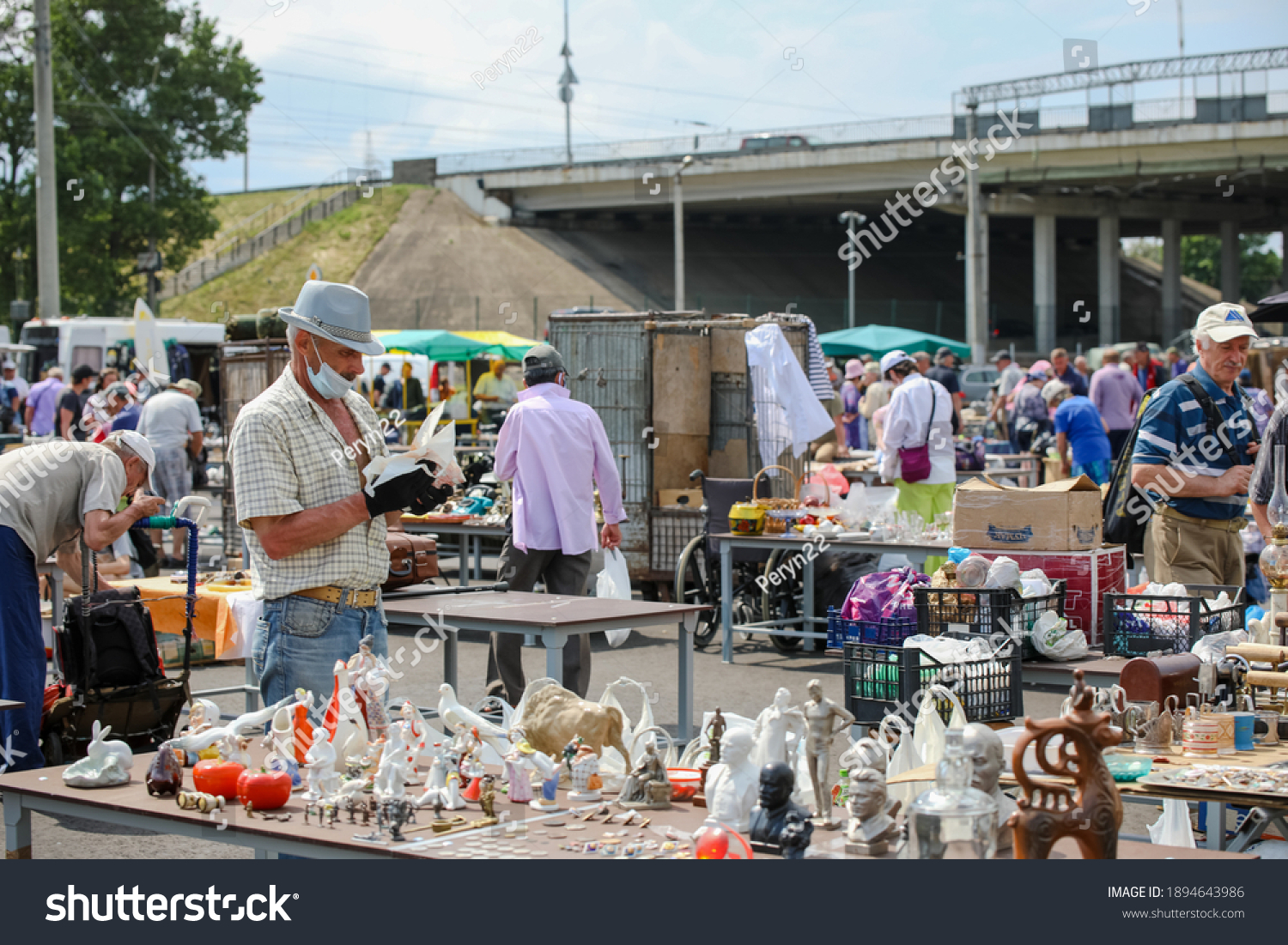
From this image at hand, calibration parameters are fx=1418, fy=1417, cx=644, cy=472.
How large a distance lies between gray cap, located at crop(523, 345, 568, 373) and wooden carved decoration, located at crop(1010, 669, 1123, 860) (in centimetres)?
478

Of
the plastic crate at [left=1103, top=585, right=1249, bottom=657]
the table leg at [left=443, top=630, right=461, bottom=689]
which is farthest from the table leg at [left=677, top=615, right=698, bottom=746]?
the plastic crate at [left=1103, top=585, right=1249, bottom=657]

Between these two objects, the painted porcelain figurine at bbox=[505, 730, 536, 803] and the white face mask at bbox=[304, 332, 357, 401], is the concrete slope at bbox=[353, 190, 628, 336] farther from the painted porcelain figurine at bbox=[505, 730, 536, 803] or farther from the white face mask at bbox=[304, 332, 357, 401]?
the painted porcelain figurine at bbox=[505, 730, 536, 803]

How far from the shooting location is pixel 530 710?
13.2ft

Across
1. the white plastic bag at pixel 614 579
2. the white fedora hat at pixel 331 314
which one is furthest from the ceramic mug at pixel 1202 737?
the white plastic bag at pixel 614 579

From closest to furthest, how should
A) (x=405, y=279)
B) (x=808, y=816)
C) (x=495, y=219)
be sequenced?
1. (x=808, y=816)
2. (x=405, y=279)
3. (x=495, y=219)

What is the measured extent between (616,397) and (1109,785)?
9220mm

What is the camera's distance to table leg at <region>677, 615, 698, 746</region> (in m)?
5.87

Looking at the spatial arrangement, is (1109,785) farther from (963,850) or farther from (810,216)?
(810,216)

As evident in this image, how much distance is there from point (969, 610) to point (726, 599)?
5025 millimetres

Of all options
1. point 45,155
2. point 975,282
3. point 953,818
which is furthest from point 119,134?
point 953,818

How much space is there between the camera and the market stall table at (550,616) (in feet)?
17.4

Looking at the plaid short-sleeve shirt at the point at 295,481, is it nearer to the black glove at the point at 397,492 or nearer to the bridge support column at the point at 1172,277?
the black glove at the point at 397,492

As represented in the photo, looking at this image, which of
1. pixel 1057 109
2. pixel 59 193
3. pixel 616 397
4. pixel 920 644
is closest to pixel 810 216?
pixel 1057 109

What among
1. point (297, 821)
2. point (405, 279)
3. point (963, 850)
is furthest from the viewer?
point (405, 279)
